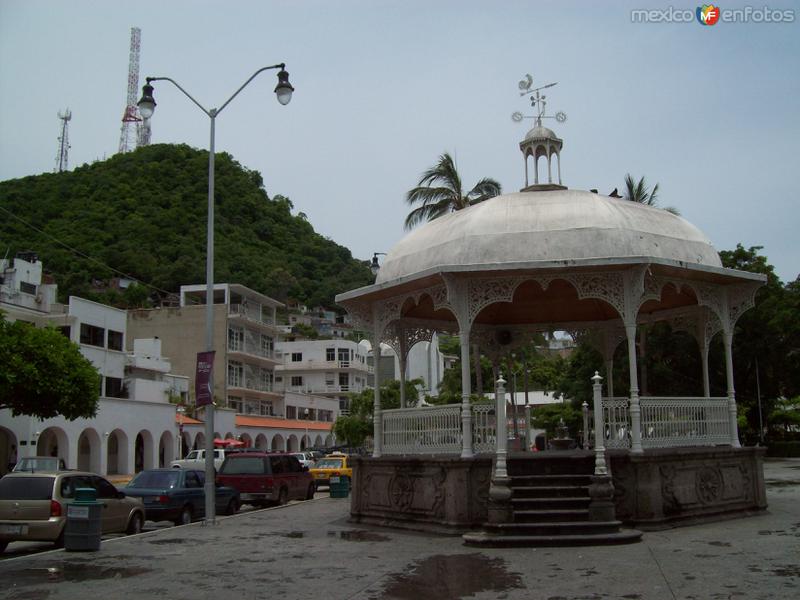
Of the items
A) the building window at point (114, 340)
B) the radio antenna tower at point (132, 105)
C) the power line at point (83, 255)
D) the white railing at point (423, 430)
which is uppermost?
the radio antenna tower at point (132, 105)

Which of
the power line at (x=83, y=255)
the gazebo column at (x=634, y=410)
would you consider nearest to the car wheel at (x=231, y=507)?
the gazebo column at (x=634, y=410)

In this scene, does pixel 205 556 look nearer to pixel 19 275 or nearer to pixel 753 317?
pixel 753 317

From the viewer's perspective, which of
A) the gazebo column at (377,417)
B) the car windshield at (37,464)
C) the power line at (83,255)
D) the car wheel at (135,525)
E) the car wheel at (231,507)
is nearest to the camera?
the car wheel at (135,525)

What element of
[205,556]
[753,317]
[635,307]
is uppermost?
[753,317]

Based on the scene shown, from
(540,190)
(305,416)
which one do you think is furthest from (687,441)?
(305,416)

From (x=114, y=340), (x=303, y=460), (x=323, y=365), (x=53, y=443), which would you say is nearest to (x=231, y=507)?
(x=303, y=460)

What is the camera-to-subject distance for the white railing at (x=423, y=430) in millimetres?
14922

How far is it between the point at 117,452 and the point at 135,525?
1257 inches

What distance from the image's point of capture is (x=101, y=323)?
46.5 m

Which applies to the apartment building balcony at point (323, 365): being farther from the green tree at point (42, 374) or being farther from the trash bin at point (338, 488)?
the trash bin at point (338, 488)

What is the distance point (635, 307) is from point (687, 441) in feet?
9.37

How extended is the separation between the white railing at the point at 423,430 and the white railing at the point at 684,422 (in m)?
3.45

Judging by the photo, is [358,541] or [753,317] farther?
[753,317]

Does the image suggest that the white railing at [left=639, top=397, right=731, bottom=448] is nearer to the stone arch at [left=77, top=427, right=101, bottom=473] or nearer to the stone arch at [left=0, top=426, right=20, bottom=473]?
the stone arch at [left=0, top=426, right=20, bottom=473]
